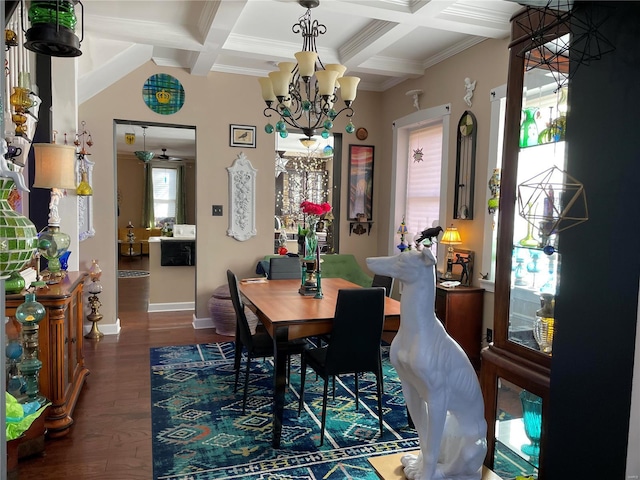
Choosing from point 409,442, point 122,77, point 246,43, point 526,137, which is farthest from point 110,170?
point 526,137

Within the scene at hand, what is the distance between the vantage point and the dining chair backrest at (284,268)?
167 inches

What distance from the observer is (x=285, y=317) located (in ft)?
8.76

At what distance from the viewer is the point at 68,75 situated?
3744mm

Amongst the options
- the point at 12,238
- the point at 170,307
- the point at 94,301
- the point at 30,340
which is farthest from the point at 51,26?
the point at 170,307

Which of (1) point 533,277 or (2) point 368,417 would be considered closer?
(1) point 533,277

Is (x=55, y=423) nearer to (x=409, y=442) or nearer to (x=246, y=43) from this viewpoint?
(x=409, y=442)

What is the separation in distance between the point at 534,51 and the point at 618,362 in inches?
41.3

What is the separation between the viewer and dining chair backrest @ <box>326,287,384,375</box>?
2.61 meters

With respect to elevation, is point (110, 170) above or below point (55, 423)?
above

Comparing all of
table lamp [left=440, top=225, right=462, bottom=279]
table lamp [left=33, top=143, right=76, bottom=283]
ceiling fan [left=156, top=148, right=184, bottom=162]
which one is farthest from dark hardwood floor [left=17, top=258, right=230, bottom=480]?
ceiling fan [left=156, top=148, right=184, bottom=162]

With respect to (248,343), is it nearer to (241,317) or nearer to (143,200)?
(241,317)

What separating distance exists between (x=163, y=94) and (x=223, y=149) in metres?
0.85

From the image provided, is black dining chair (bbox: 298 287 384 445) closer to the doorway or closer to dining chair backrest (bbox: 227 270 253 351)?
dining chair backrest (bbox: 227 270 253 351)

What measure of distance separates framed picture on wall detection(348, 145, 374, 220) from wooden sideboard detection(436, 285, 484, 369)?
208 centimetres
